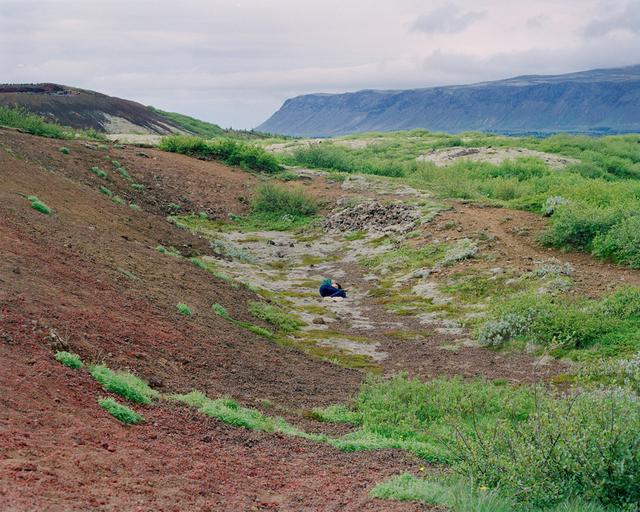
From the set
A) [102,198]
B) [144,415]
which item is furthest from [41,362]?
[102,198]

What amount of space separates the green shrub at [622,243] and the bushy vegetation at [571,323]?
2809mm

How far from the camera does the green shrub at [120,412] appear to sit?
693 centimetres

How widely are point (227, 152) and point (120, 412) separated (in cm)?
2918

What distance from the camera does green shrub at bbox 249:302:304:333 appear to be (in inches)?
575

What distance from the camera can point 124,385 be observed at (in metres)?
7.62

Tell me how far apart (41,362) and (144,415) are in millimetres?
1261

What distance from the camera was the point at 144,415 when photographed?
7.27 metres

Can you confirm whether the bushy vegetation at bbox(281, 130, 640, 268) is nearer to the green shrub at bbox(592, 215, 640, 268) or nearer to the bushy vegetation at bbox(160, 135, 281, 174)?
the green shrub at bbox(592, 215, 640, 268)

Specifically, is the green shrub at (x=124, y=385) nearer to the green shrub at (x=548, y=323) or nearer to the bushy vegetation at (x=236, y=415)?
the bushy vegetation at (x=236, y=415)

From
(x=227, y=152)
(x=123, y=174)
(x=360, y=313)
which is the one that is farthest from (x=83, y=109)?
(x=360, y=313)

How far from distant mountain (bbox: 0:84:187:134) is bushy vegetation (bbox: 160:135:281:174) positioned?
2183cm

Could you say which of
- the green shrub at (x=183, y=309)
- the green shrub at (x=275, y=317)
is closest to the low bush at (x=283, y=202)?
the green shrub at (x=275, y=317)

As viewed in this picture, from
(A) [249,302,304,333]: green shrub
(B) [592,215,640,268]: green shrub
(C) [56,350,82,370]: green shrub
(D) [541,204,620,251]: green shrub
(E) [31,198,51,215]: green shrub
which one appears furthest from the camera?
(D) [541,204,620,251]: green shrub

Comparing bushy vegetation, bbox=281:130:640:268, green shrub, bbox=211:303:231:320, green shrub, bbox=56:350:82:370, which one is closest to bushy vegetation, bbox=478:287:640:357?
bushy vegetation, bbox=281:130:640:268
